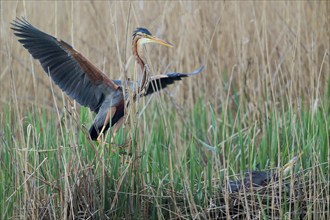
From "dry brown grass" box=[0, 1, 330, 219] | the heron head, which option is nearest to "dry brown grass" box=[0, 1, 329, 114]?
"dry brown grass" box=[0, 1, 330, 219]

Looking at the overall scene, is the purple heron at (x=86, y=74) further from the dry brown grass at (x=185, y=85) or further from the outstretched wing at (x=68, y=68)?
the dry brown grass at (x=185, y=85)

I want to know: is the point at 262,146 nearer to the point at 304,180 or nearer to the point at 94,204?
the point at 304,180

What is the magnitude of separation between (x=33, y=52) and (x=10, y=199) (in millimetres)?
761

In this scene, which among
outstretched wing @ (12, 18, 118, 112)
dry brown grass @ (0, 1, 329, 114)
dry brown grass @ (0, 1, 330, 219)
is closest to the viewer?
dry brown grass @ (0, 1, 330, 219)

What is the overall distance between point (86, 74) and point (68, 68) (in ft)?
0.34

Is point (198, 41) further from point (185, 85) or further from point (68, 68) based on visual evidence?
point (68, 68)

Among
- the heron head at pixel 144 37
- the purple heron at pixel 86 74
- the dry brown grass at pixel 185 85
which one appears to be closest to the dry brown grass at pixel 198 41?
the dry brown grass at pixel 185 85

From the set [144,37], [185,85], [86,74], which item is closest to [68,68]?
[86,74]

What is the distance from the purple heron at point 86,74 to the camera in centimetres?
348

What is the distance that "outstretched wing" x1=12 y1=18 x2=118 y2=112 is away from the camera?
3475 mm

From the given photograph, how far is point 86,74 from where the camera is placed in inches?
146

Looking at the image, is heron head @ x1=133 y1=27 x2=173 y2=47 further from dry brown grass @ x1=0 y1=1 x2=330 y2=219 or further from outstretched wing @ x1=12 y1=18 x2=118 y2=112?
outstretched wing @ x1=12 y1=18 x2=118 y2=112

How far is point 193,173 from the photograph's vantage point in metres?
3.26

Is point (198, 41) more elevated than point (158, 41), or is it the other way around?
point (198, 41)
